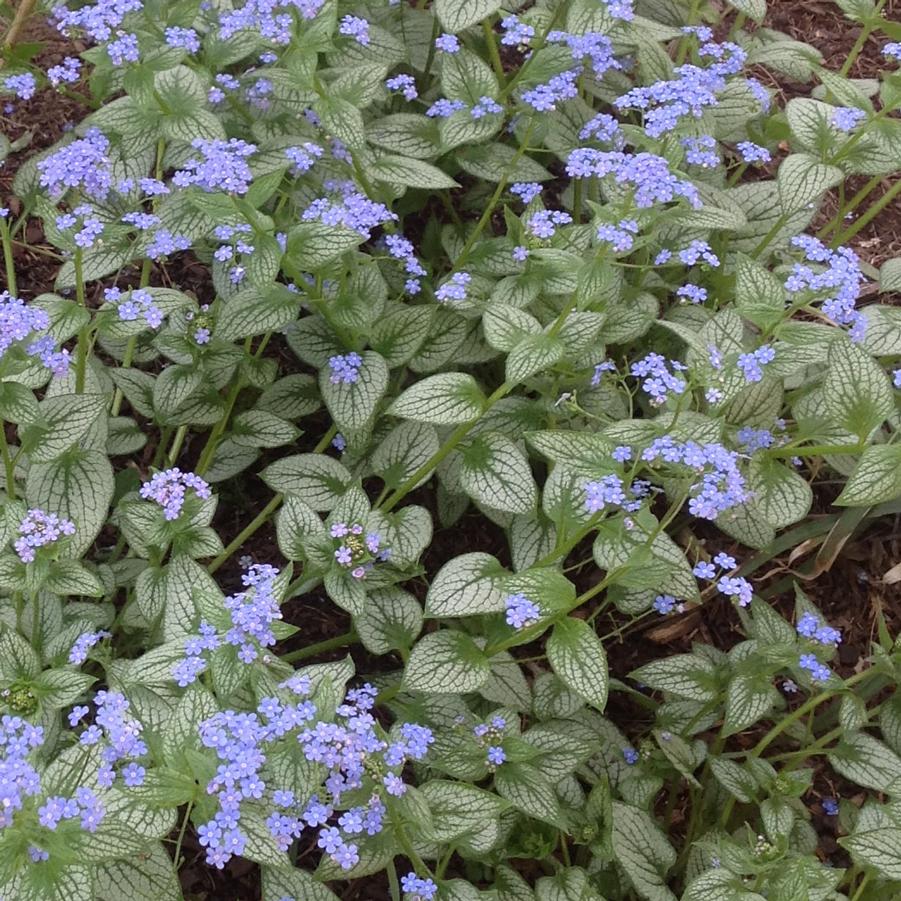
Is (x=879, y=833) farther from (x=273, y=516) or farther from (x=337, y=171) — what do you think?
(x=337, y=171)

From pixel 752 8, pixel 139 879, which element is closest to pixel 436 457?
pixel 139 879

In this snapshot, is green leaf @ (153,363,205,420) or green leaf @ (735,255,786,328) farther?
green leaf @ (153,363,205,420)

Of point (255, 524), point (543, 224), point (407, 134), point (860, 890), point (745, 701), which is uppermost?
point (543, 224)

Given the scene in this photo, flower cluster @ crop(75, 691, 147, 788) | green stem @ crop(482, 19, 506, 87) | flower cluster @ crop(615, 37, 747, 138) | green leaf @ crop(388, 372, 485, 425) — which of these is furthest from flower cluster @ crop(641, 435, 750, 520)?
green stem @ crop(482, 19, 506, 87)

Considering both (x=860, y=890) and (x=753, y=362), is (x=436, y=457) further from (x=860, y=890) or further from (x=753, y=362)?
(x=860, y=890)

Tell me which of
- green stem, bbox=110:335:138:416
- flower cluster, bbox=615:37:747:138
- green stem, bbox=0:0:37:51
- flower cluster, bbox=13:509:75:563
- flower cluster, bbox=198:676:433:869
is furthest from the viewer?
green stem, bbox=0:0:37:51

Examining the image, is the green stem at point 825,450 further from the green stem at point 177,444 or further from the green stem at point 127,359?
the green stem at point 127,359

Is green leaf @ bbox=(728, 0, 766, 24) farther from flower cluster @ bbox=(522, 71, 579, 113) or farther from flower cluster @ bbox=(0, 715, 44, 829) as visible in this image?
flower cluster @ bbox=(0, 715, 44, 829)
